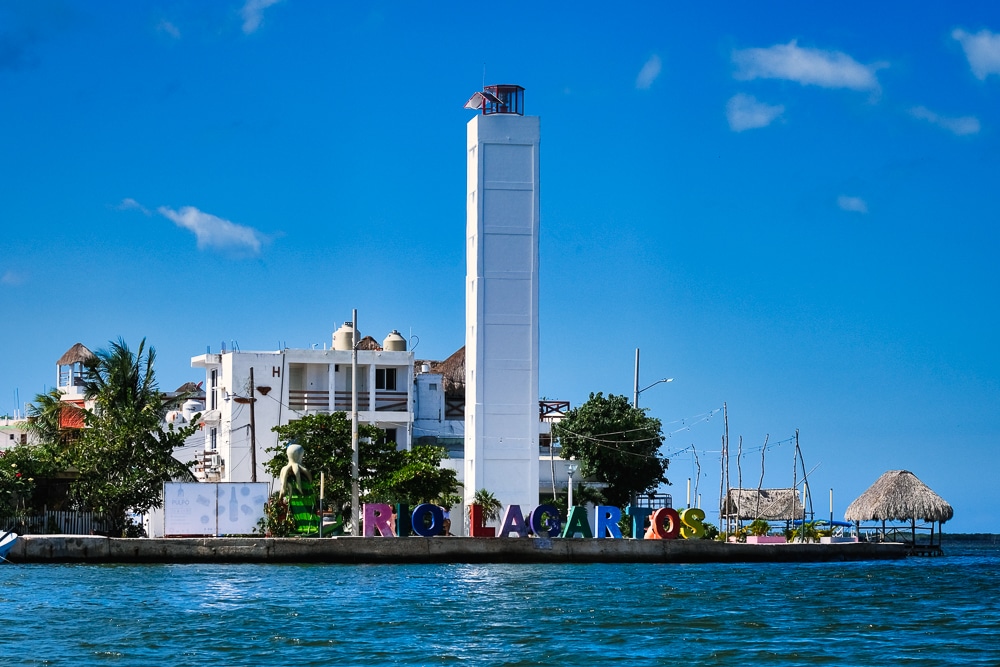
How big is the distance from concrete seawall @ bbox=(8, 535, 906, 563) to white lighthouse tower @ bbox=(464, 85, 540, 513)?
791 cm

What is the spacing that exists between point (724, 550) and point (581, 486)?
11.7 metres

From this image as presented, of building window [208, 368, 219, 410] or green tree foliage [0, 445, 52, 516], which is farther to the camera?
building window [208, 368, 219, 410]

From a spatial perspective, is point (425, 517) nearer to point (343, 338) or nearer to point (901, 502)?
point (343, 338)

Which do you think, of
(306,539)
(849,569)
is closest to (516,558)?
(306,539)

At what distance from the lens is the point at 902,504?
74.8 m

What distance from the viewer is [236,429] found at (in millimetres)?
64750

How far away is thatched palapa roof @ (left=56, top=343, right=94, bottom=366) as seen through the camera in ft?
295

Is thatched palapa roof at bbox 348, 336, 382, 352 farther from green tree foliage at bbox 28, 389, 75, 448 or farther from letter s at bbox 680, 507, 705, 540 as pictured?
letter s at bbox 680, 507, 705, 540

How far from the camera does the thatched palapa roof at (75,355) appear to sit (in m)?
89.8

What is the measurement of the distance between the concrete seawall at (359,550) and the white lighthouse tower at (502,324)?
7913 mm

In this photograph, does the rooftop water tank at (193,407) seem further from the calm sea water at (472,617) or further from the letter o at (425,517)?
the calm sea water at (472,617)

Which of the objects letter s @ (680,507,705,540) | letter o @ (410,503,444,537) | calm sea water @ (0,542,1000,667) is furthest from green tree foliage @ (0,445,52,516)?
letter s @ (680,507,705,540)

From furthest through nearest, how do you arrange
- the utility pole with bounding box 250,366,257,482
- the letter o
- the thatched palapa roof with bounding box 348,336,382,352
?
1. the thatched palapa roof with bounding box 348,336,382,352
2. the utility pole with bounding box 250,366,257,482
3. the letter o

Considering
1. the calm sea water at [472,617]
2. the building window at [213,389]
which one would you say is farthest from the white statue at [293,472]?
the building window at [213,389]
